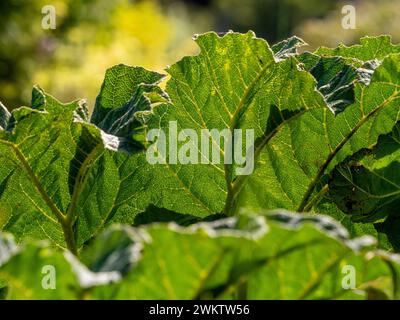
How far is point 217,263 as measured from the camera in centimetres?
66

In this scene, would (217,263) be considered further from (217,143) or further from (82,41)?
(82,41)

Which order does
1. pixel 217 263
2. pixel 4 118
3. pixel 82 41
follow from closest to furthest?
1. pixel 217 263
2. pixel 4 118
3. pixel 82 41

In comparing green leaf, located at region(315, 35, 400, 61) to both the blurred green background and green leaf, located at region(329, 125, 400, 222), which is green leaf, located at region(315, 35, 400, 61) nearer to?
green leaf, located at region(329, 125, 400, 222)

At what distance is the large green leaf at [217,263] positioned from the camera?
64cm

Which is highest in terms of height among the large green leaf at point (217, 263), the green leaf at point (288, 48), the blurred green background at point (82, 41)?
the blurred green background at point (82, 41)

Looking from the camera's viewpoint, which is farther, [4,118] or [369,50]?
[369,50]

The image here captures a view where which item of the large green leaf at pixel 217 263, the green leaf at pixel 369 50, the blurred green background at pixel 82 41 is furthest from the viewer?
the blurred green background at pixel 82 41

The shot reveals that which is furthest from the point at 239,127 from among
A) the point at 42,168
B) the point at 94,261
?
the point at 94,261

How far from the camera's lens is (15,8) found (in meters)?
6.24

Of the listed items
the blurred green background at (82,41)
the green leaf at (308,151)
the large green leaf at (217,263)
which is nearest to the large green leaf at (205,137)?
the green leaf at (308,151)

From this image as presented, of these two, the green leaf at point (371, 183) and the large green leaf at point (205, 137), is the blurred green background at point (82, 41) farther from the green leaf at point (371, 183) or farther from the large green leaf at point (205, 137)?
the green leaf at point (371, 183)

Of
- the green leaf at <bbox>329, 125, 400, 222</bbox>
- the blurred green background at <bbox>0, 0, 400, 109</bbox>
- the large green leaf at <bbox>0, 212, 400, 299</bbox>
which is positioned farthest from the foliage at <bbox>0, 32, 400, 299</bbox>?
the blurred green background at <bbox>0, 0, 400, 109</bbox>

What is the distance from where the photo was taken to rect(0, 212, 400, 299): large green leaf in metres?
0.64

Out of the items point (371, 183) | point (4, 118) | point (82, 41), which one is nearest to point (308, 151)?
point (371, 183)
